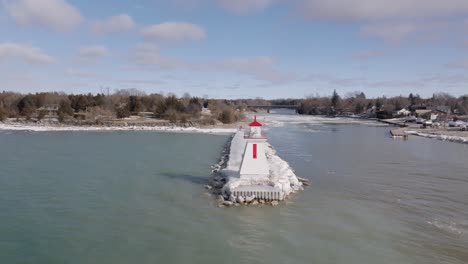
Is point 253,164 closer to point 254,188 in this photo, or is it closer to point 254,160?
point 254,160

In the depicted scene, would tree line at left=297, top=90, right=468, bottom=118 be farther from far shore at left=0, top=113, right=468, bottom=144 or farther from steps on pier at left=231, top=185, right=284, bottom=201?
steps on pier at left=231, top=185, right=284, bottom=201

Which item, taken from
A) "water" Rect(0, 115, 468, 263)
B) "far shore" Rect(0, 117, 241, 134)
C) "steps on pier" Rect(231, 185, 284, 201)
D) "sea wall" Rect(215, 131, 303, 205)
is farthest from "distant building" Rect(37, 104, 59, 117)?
"steps on pier" Rect(231, 185, 284, 201)

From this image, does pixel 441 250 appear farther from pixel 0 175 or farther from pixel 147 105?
pixel 147 105

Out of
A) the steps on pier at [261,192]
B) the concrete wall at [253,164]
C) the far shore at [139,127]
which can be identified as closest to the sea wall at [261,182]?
the steps on pier at [261,192]

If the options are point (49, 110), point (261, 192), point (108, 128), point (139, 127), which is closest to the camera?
point (261, 192)

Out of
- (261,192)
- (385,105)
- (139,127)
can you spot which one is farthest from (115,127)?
(385,105)

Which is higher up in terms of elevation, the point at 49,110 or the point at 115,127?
the point at 49,110

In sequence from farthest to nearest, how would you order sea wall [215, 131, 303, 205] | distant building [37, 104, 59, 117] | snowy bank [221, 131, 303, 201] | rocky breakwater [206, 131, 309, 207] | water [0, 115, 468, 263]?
distant building [37, 104, 59, 117] < snowy bank [221, 131, 303, 201] < sea wall [215, 131, 303, 205] < rocky breakwater [206, 131, 309, 207] < water [0, 115, 468, 263]

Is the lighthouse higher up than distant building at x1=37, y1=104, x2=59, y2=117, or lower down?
lower down

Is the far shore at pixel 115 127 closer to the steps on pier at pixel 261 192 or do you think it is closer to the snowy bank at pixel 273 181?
the snowy bank at pixel 273 181
